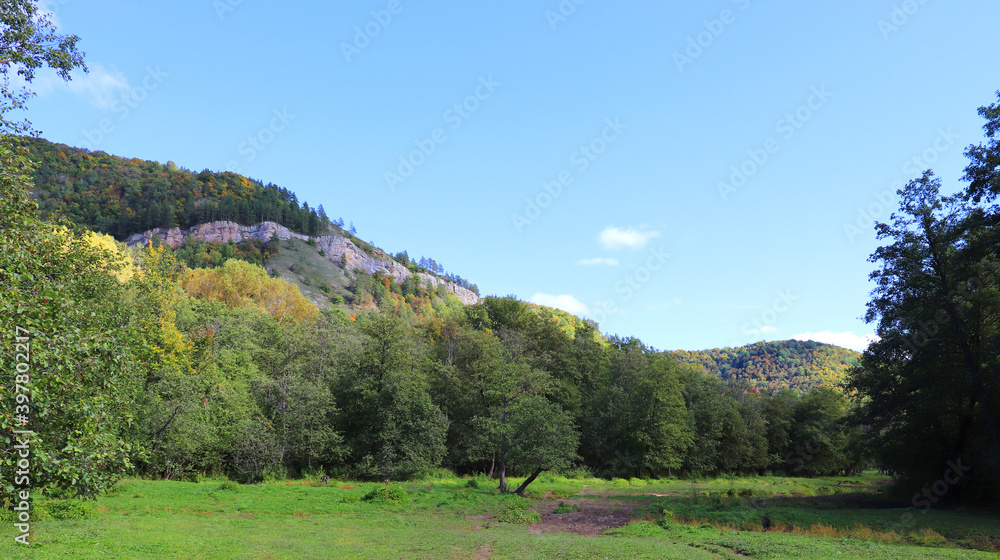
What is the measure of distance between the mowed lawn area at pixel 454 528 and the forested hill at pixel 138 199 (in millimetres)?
149988

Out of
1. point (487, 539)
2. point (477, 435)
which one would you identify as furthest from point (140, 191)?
point (487, 539)

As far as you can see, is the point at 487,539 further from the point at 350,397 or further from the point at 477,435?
the point at 350,397

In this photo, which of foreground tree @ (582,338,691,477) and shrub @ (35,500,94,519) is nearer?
shrub @ (35,500,94,519)

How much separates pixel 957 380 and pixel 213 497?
1856 inches

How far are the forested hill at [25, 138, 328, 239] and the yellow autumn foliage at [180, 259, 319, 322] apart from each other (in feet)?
254

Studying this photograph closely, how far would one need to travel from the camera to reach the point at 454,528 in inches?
934

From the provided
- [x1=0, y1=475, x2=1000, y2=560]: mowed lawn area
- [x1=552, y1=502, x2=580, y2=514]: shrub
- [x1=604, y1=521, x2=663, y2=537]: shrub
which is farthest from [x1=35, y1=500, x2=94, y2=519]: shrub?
[x1=552, y1=502, x2=580, y2=514]: shrub

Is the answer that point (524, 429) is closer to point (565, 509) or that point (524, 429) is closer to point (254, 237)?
point (565, 509)

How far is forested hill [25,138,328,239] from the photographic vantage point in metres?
152

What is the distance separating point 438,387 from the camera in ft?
197

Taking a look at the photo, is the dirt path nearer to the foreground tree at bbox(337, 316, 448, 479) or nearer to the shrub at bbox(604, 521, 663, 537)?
the shrub at bbox(604, 521, 663, 537)

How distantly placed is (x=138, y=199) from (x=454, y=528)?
7723 inches

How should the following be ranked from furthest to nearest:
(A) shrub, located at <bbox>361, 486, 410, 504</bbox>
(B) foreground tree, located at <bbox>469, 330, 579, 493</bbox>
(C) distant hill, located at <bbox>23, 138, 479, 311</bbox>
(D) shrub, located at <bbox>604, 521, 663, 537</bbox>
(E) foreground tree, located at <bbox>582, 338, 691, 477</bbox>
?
(C) distant hill, located at <bbox>23, 138, 479, 311</bbox> → (E) foreground tree, located at <bbox>582, 338, 691, 477</bbox> → (B) foreground tree, located at <bbox>469, 330, 579, 493</bbox> → (A) shrub, located at <bbox>361, 486, 410, 504</bbox> → (D) shrub, located at <bbox>604, 521, 663, 537</bbox>

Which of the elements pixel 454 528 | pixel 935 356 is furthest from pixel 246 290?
pixel 935 356
